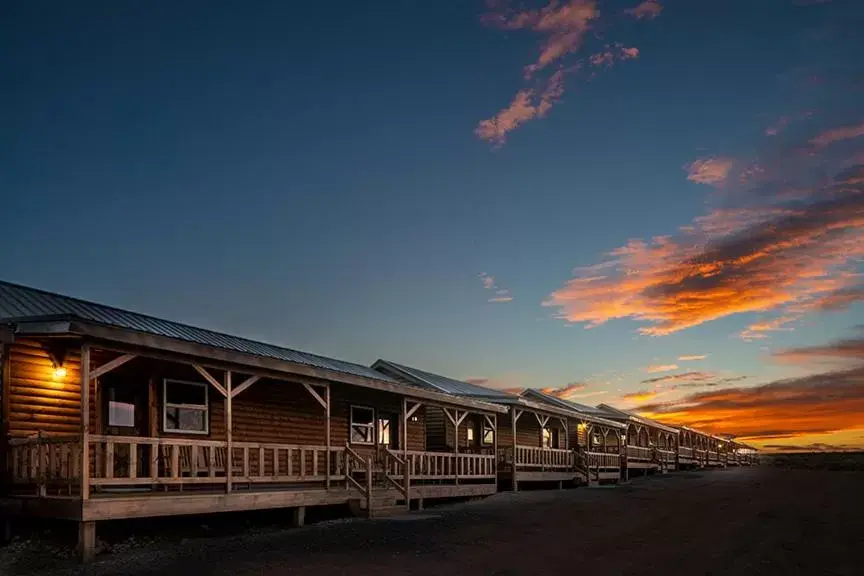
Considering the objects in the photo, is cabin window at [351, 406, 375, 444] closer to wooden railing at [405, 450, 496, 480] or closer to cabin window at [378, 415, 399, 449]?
cabin window at [378, 415, 399, 449]

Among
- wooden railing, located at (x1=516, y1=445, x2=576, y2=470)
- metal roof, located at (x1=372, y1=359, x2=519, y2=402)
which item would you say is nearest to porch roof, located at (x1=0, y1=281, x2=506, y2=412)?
metal roof, located at (x1=372, y1=359, x2=519, y2=402)

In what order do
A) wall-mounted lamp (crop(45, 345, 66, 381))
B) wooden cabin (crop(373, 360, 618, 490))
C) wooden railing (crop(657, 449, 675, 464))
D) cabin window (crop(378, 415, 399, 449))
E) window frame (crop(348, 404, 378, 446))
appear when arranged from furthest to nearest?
wooden railing (crop(657, 449, 675, 464)) → wooden cabin (crop(373, 360, 618, 490)) → cabin window (crop(378, 415, 399, 449)) → window frame (crop(348, 404, 378, 446)) → wall-mounted lamp (crop(45, 345, 66, 381))

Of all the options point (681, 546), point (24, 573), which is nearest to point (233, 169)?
point (24, 573)

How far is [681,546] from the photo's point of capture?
15945 millimetres

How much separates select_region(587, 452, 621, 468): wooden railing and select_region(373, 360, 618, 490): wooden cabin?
2.00ft

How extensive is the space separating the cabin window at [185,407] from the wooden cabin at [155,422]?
3 cm

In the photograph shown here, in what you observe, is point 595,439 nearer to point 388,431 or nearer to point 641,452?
point 641,452

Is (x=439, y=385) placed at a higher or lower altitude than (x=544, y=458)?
higher

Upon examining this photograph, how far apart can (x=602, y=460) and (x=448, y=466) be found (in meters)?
18.0

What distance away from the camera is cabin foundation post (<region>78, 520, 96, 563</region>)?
13.4 metres

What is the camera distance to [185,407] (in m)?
18.8

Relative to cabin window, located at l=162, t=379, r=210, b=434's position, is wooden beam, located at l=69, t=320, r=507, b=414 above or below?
above

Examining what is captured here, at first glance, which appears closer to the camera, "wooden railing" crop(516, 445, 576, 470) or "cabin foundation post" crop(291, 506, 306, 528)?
"cabin foundation post" crop(291, 506, 306, 528)

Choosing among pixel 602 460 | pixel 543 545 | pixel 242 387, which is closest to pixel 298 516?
pixel 242 387
